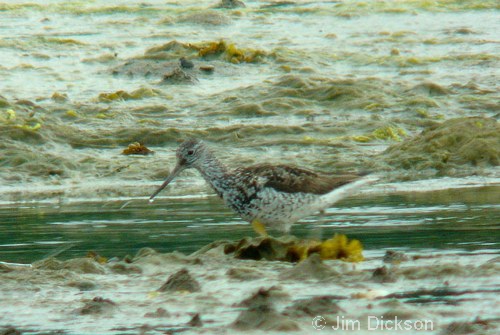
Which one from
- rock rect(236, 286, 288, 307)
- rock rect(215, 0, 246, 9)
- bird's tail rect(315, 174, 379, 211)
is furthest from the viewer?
rock rect(215, 0, 246, 9)

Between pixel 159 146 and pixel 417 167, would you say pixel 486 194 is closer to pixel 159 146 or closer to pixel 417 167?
pixel 417 167

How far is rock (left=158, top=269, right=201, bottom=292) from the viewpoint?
22.6ft

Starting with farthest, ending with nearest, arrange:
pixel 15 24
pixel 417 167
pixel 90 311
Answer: pixel 15 24 < pixel 417 167 < pixel 90 311

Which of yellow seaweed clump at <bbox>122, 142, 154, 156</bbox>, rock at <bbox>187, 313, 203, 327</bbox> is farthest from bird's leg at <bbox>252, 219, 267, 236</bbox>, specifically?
yellow seaweed clump at <bbox>122, 142, 154, 156</bbox>

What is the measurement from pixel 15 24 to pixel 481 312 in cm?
1827

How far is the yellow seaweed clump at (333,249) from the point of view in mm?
7633

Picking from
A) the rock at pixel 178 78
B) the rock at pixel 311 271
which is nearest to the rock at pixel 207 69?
the rock at pixel 178 78

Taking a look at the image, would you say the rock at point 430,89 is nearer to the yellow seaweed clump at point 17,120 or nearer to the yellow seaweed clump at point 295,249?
the yellow seaweed clump at point 17,120

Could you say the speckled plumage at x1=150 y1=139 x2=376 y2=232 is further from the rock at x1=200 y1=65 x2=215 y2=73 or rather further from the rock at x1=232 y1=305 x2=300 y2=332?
the rock at x1=200 y1=65 x2=215 y2=73

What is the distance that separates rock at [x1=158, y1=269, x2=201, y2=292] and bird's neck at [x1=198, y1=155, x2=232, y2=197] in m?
2.35

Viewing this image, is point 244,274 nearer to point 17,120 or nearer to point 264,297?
point 264,297

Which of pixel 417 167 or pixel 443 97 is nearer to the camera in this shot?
pixel 417 167

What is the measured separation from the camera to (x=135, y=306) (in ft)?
21.8

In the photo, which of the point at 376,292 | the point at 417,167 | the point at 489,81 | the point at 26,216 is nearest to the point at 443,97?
the point at 489,81
